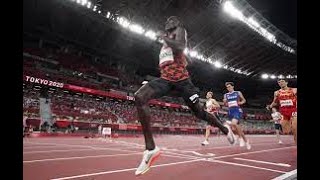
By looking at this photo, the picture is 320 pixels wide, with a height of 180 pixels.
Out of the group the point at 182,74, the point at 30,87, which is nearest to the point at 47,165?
the point at 182,74

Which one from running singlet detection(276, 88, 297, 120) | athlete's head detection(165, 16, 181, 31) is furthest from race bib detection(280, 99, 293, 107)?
athlete's head detection(165, 16, 181, 31)

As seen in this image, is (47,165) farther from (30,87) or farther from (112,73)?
(112,73)

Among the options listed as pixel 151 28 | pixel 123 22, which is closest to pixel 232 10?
pixel 123 22

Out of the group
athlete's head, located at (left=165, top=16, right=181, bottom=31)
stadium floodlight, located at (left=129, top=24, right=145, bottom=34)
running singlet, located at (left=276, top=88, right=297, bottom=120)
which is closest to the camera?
athlete's head, located at (left=165, top=16, right=181, bottom=31)

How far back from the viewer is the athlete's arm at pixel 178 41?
11.9 ft

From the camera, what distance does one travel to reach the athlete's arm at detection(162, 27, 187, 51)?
3635mm

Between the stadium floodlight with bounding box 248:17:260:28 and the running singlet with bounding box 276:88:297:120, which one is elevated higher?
the stadium floodlight with bounding box 248:17:260:28

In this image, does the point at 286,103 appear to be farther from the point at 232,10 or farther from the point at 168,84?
the point at 232,10

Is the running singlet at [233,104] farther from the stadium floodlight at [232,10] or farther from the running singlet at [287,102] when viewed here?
the stadium floodlight at [232,10]

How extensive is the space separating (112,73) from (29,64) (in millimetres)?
8412

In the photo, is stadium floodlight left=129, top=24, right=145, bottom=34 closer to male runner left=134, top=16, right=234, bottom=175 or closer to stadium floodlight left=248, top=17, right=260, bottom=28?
stadium floodlight left=248, top=17, right=260, bottom=28

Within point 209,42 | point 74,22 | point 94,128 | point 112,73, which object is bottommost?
point 94,128
